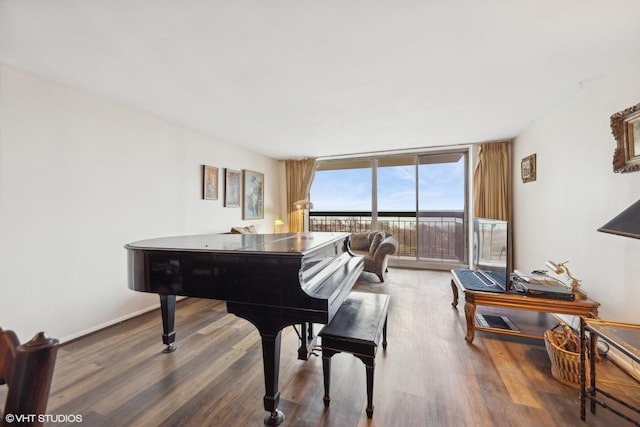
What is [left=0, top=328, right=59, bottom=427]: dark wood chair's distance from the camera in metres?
0.52

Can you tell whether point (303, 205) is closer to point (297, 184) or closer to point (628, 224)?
point (297, 184)

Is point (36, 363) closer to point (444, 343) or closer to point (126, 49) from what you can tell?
point (126, 49)

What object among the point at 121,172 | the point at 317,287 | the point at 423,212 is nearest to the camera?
the point at 317,287

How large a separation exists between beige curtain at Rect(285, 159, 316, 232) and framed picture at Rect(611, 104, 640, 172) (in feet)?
14.9

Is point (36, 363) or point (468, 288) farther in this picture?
point (468, 288)

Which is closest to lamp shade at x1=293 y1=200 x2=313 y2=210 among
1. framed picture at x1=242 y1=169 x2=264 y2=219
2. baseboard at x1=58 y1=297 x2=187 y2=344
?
framed picture at x1=242 y1=169 x2=264 y2=219

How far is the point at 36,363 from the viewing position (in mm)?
519

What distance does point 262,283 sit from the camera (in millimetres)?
1497

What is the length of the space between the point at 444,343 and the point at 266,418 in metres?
1.71

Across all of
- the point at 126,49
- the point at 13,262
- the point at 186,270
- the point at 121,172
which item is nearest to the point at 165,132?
the point at 121,172

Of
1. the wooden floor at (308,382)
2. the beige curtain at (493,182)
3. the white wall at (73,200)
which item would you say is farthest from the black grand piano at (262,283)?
the beige curtain at (493,182)

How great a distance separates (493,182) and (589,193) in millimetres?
2010

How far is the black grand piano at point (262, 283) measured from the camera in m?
1.45

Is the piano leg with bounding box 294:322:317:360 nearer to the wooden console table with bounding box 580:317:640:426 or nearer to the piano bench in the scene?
the piano bench
